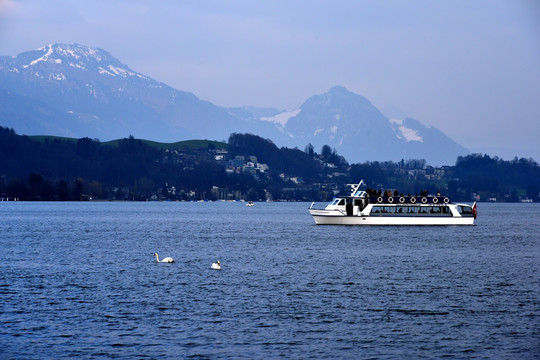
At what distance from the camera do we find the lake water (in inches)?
1575

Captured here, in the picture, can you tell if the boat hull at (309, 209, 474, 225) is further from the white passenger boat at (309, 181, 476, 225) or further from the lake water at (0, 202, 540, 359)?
the lake water at (0, 202, 540, 359)

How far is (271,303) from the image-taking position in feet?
171

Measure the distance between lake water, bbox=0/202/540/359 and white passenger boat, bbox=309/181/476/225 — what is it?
121 ft

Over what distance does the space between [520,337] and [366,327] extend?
26.4ft

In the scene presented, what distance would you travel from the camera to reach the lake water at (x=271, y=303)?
40.0 m

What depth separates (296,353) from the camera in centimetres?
3866

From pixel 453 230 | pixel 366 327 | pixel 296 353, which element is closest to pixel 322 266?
pixel 366 327

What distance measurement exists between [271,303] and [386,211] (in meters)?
84.5

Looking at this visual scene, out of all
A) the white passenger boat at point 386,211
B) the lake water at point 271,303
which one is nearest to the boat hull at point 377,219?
the white passenger boat at point 386,211

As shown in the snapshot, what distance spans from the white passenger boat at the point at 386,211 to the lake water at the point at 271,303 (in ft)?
121

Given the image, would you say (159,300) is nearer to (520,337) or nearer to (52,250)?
(520,337)

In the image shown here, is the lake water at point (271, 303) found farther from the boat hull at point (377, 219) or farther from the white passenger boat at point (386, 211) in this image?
the boat hull at point (377, 219)

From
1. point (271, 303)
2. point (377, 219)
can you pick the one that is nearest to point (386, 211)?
point (377, 219)

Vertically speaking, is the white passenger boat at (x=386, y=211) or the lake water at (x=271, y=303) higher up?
the white passenger boat at (x=386, y=211)
